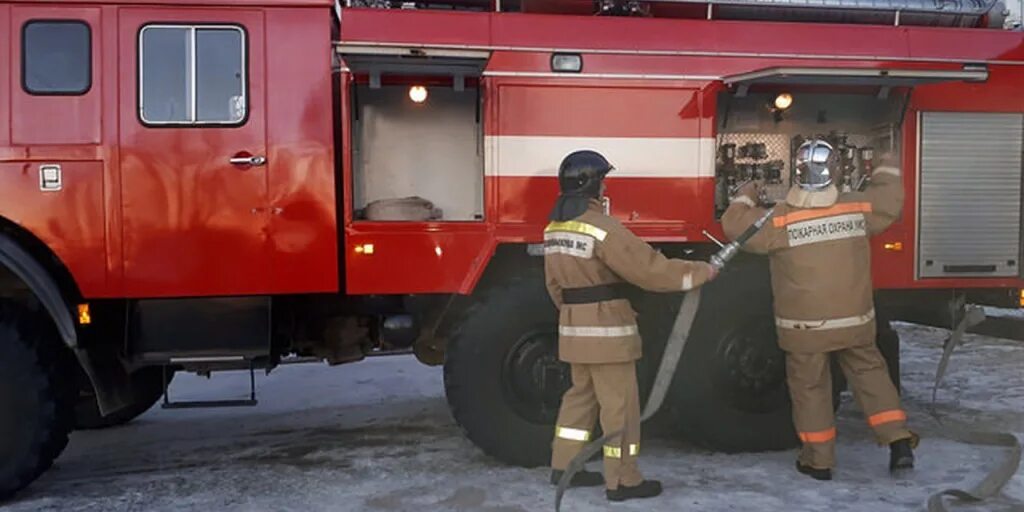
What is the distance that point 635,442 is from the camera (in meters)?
4.49

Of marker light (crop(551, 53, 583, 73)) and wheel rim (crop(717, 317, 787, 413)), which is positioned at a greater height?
marker light (crop(551, 53, 583, 73))

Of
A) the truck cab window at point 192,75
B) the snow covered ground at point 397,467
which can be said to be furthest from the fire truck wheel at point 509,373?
the truck cab window at point 192,75

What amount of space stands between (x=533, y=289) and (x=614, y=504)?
1224mm

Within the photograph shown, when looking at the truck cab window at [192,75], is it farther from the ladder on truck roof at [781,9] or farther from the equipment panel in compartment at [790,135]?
the equipment panel in compartment at [790,135]

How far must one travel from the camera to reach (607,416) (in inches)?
174

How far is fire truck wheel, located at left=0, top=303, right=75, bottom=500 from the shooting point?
4.48 m

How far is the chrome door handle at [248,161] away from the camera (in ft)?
14.9

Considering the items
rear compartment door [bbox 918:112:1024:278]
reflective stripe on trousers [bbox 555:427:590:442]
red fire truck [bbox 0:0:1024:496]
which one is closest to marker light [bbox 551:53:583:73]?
red fire truck [bbox 0:0:1024:496]

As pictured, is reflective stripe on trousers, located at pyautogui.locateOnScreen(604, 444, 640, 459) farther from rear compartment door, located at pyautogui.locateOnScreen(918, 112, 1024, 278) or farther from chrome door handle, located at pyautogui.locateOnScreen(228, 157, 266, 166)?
chrome door handle, located at pyautogui.locateOnScreen(228, 157, 266, 166)

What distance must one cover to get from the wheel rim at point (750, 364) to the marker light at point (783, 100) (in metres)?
1.24

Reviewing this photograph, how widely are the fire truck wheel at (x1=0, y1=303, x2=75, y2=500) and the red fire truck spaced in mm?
11

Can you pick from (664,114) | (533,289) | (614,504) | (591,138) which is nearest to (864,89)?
(664,114)

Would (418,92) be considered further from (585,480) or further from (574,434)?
Answer: (585,480)

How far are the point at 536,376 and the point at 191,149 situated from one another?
2221 mm
